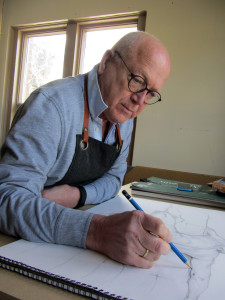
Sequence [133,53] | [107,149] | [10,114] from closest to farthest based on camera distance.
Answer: [133,53], [107,149], [10,114]

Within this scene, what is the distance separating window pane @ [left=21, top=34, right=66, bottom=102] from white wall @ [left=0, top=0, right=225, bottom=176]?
116 centimetres

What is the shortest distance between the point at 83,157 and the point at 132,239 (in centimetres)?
49

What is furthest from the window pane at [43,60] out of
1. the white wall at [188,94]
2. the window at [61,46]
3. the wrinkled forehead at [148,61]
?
the wrinkled forehead at [148,61]

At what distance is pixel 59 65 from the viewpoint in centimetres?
366

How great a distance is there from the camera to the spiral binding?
0.37 m

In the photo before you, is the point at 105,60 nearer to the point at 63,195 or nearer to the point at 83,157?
the point at 83,157

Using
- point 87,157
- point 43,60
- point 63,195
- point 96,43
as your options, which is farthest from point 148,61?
point 43,60

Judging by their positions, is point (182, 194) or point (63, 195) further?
point (182, 194)

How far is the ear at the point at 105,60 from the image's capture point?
0.95m

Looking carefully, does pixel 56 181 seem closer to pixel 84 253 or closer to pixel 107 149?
pixel 107 149

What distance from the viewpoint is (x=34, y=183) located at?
673 millimetres

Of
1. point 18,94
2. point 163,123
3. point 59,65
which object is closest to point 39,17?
point 59,65

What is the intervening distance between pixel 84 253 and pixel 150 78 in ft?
2.10

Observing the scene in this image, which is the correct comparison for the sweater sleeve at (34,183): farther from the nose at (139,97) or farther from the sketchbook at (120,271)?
the nose at (139,97)
